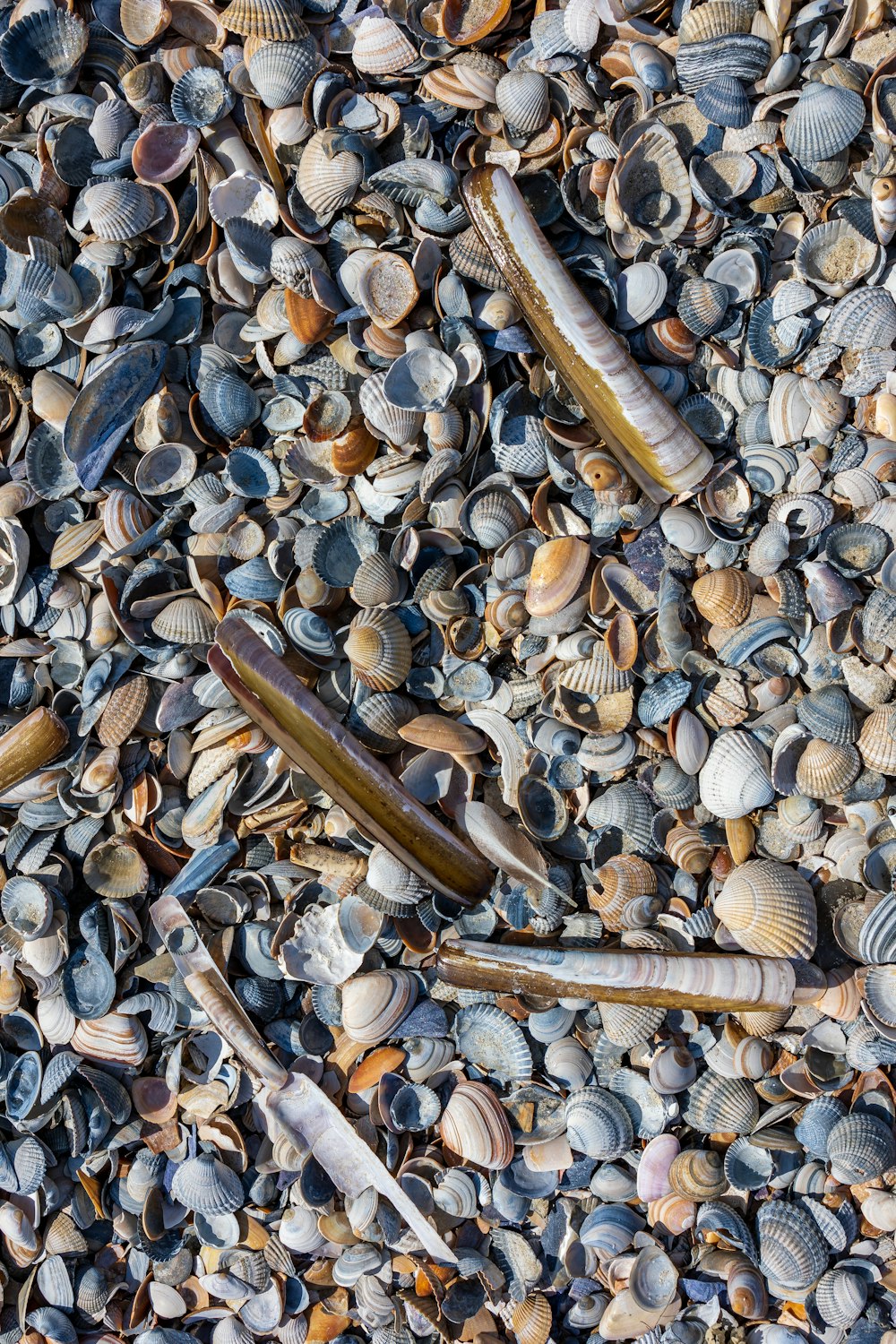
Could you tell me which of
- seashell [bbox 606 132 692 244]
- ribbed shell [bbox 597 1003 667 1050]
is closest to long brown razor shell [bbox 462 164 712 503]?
seashell [bbox 606 132 692 244]

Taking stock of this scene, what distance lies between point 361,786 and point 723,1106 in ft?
3.20

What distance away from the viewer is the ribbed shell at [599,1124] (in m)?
1.90

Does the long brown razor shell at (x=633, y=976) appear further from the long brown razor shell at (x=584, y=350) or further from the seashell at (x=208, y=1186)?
the long brown razor shell at (x=584, y=350)

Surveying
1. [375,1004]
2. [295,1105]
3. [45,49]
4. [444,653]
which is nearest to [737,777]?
[444,653]

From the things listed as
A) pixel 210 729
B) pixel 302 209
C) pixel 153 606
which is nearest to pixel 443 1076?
pixel 210 729

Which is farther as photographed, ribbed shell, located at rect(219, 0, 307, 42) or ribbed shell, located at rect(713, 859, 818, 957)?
ribbed shell, located at rect(219, 0, 307, 42)

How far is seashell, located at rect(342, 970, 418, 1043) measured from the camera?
6.35 feet

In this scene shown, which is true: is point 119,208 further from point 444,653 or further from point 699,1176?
point 699,1176

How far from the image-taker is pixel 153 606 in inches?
79.0

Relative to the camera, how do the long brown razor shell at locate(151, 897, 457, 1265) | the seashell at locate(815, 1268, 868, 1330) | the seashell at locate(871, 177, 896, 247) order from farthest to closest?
the long brown razor shell at locate(151, 897, 457, 1265)
the seashell at locate(815, 1268, 868, 1330)
the seashell at locate(871, 177, 896, 247)

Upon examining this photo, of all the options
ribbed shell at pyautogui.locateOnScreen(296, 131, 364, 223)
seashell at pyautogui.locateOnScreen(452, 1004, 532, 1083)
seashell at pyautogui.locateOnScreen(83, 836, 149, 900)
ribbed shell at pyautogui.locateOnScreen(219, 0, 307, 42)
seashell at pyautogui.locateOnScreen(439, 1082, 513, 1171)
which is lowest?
seashell at pyautogui.locateOnScreen(439, 1082, 513, 1171)

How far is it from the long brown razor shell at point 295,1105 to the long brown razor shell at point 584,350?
1.37 m

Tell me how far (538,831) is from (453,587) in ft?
1.76

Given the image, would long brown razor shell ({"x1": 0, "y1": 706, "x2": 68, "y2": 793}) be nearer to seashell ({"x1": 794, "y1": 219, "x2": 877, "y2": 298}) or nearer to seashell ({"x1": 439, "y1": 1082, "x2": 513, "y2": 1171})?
seashell ({"x1": 439, "y1": 1082, "x2": 513, "y2": 1171})
